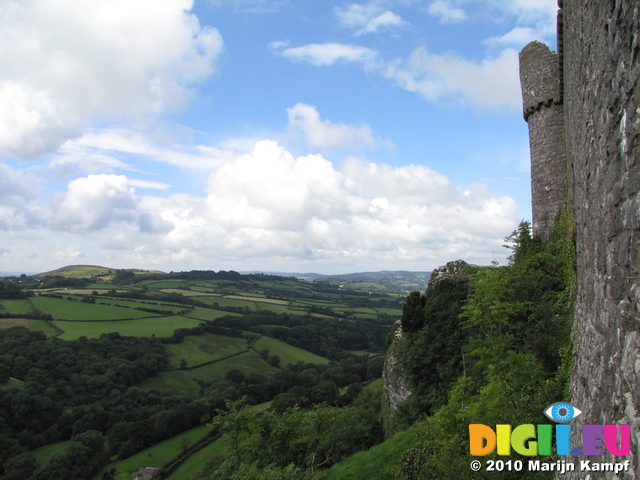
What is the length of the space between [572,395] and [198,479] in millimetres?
39130

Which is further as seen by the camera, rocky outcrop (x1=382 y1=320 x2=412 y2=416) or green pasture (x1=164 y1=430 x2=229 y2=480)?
green pasture (x1=164 y1=430 x2=229 y2=480)

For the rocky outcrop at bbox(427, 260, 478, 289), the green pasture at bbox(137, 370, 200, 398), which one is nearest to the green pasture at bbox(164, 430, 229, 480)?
the green pasture at bbox(137, 370, 200, 398)

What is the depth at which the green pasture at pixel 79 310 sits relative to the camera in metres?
87.8

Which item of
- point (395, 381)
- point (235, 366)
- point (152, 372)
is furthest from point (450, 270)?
point (152, 372)

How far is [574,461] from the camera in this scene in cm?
521

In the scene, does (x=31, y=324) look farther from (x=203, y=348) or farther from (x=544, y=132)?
(x=544, y=132)

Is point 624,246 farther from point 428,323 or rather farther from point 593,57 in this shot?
point 428,323

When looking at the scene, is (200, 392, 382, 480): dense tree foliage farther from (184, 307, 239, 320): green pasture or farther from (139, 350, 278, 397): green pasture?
(184, 307, 239, 320): green pasture

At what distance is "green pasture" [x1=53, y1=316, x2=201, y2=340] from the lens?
258 feet

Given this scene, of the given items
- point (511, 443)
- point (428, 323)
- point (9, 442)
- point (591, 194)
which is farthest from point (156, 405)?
point (591, 194)

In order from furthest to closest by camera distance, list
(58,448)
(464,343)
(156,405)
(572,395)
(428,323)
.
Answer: (156,405) < (58,448) < (428,323) < (464,343) < (572,395)

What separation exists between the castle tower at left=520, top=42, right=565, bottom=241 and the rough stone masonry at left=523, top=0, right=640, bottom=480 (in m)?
12.9

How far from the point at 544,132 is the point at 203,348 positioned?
270ft

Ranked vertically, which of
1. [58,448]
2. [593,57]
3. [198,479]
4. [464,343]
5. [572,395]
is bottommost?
[58,448]
